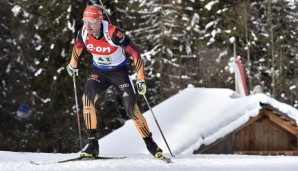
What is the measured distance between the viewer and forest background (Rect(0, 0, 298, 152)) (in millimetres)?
33719

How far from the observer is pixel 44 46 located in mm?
34812

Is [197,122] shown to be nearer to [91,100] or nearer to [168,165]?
[91,100]

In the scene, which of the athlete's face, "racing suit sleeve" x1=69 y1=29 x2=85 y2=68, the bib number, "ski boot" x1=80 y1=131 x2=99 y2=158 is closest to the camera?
the athlete's face

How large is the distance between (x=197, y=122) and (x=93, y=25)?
8.78 metres

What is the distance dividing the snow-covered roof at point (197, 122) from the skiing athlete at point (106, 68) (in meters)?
6.26

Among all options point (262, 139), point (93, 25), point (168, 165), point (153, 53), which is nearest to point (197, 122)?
point (262, 139)

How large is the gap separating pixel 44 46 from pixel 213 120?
21135 millimetres

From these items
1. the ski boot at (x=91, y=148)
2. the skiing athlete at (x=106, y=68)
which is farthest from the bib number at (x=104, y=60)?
the ski boot at (x=91, y=148)

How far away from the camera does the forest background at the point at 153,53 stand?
111ft

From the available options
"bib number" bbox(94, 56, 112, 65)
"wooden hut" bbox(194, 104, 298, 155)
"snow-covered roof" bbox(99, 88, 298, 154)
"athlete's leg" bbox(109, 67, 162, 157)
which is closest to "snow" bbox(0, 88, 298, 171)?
"snow-covered roof" bbox(99, 88, 298, 154)

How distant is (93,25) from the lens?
7727 millimetres

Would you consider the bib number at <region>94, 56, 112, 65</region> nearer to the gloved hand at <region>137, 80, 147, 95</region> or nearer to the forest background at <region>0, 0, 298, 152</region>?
the gloved hand at <region>137, 80, 147, 95</region>

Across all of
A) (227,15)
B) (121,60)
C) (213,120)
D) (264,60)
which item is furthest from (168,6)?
(121,60)

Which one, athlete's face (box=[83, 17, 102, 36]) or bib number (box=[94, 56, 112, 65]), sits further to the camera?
bib number (box=[94, 56, 112, 65])
